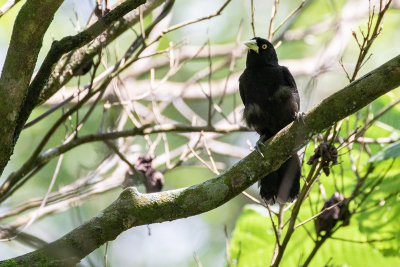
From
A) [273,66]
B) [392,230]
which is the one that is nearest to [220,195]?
[392,230]

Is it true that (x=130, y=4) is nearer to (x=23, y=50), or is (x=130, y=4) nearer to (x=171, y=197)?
(x=23, y=50)

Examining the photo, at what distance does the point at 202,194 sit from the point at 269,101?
1739mm

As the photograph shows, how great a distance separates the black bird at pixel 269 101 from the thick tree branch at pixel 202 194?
104 centimetres

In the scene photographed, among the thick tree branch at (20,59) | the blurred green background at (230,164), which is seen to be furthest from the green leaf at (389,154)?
the thick tree branch at (20,59)

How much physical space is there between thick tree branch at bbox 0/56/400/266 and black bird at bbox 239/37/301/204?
1.04 metres

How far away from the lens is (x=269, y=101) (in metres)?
4.32

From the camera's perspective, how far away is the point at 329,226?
3320 mm

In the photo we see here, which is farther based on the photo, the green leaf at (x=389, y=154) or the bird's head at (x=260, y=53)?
the bird's head at (x=260, y=53)

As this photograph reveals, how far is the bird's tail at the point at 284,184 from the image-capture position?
Result: 382 cm

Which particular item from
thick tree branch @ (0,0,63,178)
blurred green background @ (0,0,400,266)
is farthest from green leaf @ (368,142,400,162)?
thick tree branch @ (0,0,63,178)

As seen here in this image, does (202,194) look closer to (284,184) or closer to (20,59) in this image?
(20,59)

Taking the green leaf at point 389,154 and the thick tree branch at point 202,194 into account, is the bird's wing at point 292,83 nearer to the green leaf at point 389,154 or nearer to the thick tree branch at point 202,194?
the green leaf at point 389,154

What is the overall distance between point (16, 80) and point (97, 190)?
193 centimetres

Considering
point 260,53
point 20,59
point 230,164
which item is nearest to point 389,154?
point 260,53
